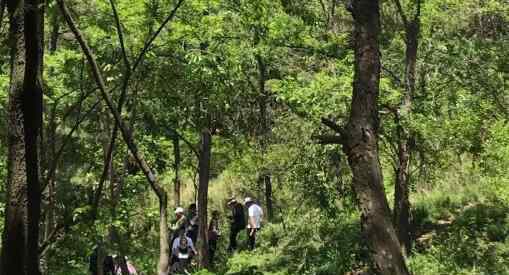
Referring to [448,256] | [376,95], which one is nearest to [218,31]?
[376,95]

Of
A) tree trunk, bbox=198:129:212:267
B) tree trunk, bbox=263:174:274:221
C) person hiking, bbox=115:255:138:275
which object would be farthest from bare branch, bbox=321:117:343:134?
tree trunk, bbox=263:174:274:221

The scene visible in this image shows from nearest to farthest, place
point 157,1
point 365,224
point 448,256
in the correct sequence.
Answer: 1. point 365,224
2. point 157,1
3. point 448,256

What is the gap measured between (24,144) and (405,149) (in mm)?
9653

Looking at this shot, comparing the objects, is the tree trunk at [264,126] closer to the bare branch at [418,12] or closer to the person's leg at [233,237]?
the person's leg at [233,237]

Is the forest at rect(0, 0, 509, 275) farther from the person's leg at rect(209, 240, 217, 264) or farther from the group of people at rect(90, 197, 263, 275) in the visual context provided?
the person's leg at rect(209, 240, 217, 264)

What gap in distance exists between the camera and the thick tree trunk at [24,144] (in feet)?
15.1

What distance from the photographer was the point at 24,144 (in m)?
4.68

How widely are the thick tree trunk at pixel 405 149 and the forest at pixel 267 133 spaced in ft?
0.14

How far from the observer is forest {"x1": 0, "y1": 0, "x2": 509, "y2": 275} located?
603 cm

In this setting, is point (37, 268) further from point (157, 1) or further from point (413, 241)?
point (413, 241)

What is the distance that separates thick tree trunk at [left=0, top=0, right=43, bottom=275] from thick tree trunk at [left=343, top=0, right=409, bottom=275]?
3.16 meters

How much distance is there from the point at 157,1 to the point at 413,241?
322 inches

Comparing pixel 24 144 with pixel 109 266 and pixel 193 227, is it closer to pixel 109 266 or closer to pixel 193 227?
pixel 109 266

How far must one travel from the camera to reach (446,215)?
15.1m
